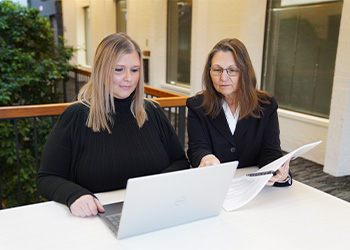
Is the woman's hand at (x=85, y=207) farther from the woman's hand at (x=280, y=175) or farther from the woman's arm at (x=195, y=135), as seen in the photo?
the woman's hand at (x=280, y=175)

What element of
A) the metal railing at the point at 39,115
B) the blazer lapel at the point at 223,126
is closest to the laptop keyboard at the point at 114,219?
the blazer lapel at the point at 223,126

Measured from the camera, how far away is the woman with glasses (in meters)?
1.73

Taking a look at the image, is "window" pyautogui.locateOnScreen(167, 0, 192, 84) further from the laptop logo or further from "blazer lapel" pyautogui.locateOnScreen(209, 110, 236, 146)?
the laptop logo

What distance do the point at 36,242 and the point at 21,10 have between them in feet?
13.2

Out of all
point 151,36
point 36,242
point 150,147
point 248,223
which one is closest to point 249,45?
point 151,36

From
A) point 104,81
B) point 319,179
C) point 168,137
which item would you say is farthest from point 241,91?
point 319,179

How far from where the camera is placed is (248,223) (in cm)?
121

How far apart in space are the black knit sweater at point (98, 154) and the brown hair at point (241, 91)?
0.34 m

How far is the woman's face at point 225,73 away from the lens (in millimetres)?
1725

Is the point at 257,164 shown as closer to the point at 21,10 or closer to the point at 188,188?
the point at 188,188

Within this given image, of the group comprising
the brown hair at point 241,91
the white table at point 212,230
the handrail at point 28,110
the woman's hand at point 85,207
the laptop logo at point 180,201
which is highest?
the brown hair at point 241,91

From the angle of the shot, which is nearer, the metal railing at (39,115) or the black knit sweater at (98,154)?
the black knit sweater at (98,154)

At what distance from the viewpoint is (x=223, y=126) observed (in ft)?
5.86

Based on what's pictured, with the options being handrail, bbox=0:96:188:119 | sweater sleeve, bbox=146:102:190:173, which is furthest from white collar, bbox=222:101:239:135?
handrail, bbox=0:96:188:119
